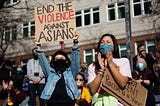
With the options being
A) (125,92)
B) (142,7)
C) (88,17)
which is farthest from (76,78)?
(88,17)

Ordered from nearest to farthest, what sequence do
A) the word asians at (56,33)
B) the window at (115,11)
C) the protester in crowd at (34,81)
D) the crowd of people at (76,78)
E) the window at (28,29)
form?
the crowd of people at (76,78)
the word asians at (56,33)
the protester in crowd at (34,81)
the window at (115,11)
the window at (28,29)

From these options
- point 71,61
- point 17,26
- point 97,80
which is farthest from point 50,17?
point 17,26

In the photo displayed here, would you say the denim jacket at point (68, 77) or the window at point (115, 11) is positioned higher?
the window at point (115, 11)

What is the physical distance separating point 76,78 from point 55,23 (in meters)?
1.08

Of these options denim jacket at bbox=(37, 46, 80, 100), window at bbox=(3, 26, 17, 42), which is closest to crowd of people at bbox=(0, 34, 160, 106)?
denim jacket at bbox=(37, 46, 80, 100)

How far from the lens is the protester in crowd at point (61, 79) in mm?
6125

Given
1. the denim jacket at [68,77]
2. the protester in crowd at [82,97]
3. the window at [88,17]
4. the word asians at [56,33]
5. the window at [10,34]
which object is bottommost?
the protester in crowd at [82,97]

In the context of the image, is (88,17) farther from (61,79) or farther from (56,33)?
(61,79)

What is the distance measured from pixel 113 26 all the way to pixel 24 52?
26.0ft

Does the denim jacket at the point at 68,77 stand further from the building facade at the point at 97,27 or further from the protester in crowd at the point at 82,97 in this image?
the building facade at the point at 97,27

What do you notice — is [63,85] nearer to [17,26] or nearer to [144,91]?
[144,91]

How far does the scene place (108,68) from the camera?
3826mm

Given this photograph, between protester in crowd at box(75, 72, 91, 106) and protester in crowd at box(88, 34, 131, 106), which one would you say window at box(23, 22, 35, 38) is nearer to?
protester in crowd at box(75, 72, 91, 106)

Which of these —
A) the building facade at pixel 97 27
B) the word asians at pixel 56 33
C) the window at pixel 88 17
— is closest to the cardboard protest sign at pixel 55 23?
the word asians at pixel 56 33
